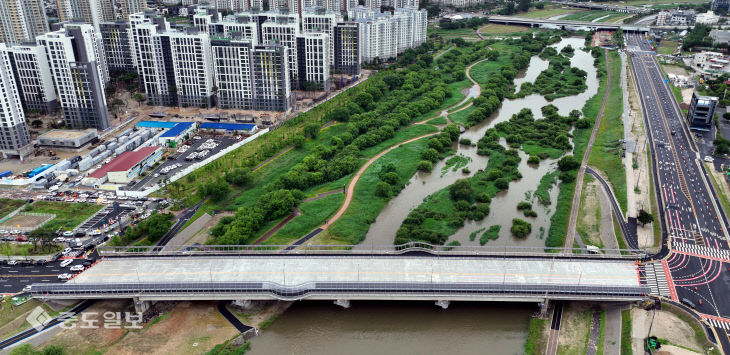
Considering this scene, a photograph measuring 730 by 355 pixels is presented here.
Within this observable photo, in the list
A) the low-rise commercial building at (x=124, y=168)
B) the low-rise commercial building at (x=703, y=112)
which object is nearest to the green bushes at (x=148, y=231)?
the low-rise commercial building at (x=124, y=168)

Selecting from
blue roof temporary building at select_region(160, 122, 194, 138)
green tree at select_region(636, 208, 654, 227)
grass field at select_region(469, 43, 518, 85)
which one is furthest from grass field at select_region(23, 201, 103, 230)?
grass field at select_region(469, 43, 518, 85)

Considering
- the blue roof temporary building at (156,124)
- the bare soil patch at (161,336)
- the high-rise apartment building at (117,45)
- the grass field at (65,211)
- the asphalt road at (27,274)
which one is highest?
the high-rise apartment building at (117,45)

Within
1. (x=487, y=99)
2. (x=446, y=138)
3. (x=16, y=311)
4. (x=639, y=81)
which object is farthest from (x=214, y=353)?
(x=639, y=81)

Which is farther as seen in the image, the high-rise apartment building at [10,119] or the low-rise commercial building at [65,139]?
the low-rise commercial building at [65,139]

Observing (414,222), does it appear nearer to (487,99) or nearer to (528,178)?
(528,178)

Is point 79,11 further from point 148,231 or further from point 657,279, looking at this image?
point 657,279

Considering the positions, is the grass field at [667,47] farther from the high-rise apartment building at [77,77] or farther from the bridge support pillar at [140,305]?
the bridge support pillar at [140,305]
